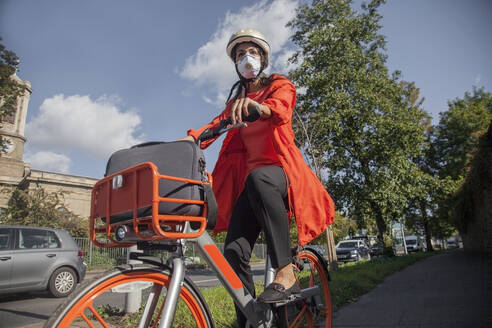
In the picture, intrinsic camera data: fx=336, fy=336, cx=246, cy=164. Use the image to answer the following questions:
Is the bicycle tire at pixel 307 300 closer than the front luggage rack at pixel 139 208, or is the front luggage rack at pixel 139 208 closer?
the front luggage rack at pixel 139 208

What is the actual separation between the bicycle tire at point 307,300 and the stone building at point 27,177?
3106cm

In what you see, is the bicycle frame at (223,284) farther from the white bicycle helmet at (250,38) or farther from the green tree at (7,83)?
the green tree at (7,83)

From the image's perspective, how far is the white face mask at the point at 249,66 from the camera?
7.51 ft

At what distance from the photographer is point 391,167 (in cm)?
1580

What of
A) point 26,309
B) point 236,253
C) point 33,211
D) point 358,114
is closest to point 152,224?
point 236,253

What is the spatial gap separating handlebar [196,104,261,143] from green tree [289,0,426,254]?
13.4 meters

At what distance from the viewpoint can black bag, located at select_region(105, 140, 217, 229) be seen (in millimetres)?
1472

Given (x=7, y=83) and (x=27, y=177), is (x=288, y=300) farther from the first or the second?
(x=27, y=177)

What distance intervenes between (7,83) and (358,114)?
51.9 ft

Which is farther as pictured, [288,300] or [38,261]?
[38,261]

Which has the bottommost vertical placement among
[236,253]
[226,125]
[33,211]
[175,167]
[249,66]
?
[236,253]

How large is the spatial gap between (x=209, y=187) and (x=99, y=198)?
0.57m

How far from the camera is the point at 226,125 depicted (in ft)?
6.39

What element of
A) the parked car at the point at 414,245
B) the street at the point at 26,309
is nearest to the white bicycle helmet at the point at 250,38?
the street at the point at 26,309
